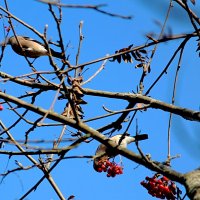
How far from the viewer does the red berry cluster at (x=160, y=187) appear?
381 cm

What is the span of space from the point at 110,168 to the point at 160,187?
1016 millimetres

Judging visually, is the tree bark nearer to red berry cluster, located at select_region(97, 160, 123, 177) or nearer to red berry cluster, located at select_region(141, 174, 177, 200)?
red berry cluster, located at select_region(141, 174, 177, 200)

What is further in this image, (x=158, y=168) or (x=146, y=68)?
(x=146, y=68)

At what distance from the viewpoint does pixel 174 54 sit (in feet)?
11.5

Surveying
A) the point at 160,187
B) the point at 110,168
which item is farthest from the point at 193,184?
the point at 110,168

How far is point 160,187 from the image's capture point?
3889mm

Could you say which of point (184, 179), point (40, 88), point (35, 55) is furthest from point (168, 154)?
point (35, 55)

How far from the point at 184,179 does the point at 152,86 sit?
91 centimetres

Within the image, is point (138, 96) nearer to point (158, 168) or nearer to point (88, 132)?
point (88, 132)

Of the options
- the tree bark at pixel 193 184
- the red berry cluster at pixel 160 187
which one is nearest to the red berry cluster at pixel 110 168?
the red berry cluster at pixel 160 187

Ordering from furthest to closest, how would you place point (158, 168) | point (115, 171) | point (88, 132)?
point (115, 171) → point (88, 132) → point (158, 168)

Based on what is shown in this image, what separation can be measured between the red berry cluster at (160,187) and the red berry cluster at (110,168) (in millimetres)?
671

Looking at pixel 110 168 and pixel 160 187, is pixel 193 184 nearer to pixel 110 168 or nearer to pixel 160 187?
pixel 160 187

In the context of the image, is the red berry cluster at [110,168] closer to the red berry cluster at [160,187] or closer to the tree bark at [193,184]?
the red berry cluster at [160,187]
